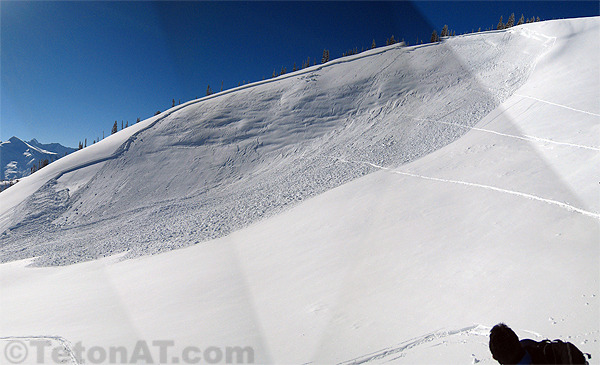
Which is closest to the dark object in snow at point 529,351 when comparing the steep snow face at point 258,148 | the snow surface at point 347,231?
the snow surface at point 347,231

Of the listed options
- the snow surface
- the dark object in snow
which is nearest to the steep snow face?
the snow surface

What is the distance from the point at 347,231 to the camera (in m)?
8.07

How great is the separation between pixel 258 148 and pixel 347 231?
16.3 meters

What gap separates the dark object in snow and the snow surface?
1527 mm

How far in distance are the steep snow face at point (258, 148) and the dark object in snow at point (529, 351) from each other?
1023 cm

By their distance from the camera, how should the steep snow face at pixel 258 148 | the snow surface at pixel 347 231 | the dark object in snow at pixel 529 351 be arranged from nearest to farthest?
the dark object in snow at pixel 529 351
the snow surface at pixel 347 231
the steep snow face at pixel 258 148

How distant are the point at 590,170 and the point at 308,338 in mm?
7375

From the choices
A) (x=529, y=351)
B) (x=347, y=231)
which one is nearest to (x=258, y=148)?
(x=347, y=231)

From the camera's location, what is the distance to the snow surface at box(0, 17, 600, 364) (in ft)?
13.3

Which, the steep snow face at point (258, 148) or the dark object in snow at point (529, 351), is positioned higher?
the steep snow face at point (258, 148)

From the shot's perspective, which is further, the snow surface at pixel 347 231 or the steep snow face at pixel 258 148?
the steep snow face at pixel 258 148

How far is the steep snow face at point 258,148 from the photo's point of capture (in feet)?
45.4

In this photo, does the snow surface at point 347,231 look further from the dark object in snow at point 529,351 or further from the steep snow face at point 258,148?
the dark object in snow at point 529,351

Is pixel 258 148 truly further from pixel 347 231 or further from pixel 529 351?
pixel 529 351
